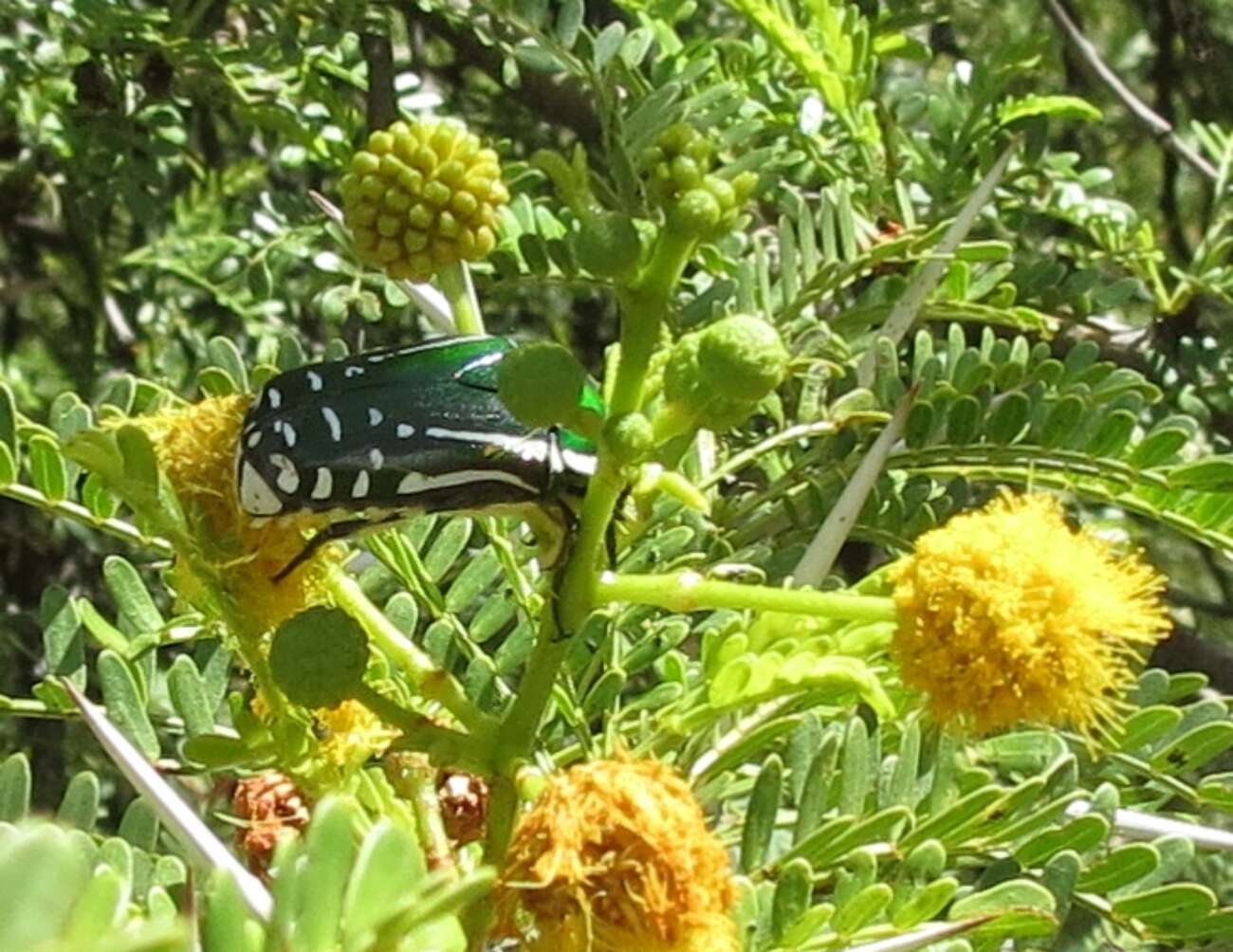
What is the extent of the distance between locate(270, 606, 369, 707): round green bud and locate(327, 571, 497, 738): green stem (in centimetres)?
5

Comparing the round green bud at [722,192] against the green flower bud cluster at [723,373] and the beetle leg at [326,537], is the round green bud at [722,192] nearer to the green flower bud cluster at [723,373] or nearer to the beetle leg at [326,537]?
the green flower bud cluster at [723,373]

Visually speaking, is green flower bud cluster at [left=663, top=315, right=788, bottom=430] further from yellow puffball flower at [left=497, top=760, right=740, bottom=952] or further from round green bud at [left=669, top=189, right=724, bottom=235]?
yellow puffball flower at [left=497, top=760, right=740, bottom=952]

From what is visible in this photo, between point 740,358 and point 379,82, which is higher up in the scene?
point 379,82

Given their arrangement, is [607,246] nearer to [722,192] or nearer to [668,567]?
[722,192]

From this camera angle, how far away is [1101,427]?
142 cm

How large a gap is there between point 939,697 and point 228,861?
0.40m

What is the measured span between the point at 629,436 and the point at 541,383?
0.05 m

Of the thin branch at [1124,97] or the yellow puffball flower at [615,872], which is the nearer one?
the yellow puffball flower at [615,872]

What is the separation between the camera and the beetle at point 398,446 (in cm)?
107

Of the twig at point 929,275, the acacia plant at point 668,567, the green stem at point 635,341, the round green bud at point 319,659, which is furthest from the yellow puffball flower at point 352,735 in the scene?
the twig at point 929,275

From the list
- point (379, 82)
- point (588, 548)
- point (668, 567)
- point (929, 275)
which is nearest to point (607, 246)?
point (588, 548)

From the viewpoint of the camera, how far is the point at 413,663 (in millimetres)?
1087

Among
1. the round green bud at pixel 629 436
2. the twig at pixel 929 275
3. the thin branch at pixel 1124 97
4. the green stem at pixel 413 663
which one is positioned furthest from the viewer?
the thin branch at pixel 1124 97

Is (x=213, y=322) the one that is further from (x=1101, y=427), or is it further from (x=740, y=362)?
(x=740, y=362)
